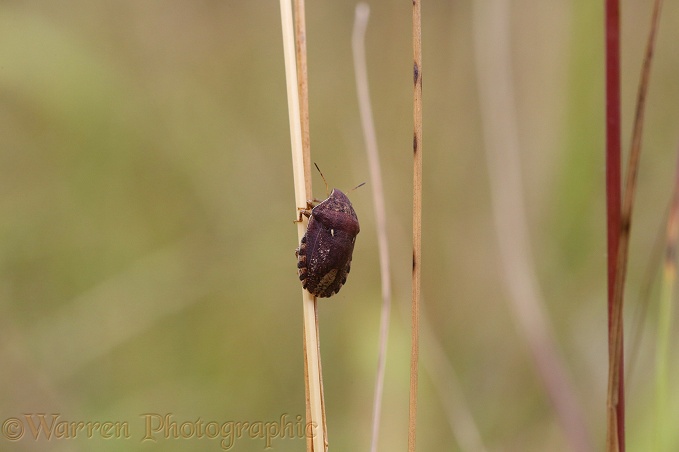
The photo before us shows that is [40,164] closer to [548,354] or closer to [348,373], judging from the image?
[348,373]

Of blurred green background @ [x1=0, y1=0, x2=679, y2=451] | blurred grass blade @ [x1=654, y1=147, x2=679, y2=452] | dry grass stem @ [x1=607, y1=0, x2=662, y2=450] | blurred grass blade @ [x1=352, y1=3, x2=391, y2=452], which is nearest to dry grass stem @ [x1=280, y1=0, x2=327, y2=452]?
blurred grass blade @ [x1=352, y1=3, x2=391, y2=452]

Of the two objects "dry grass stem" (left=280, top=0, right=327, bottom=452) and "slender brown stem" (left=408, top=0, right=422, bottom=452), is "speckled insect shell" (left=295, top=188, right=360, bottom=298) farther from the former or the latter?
"slender brown stem" (left=408, top=0, right=422, bottom=452)
